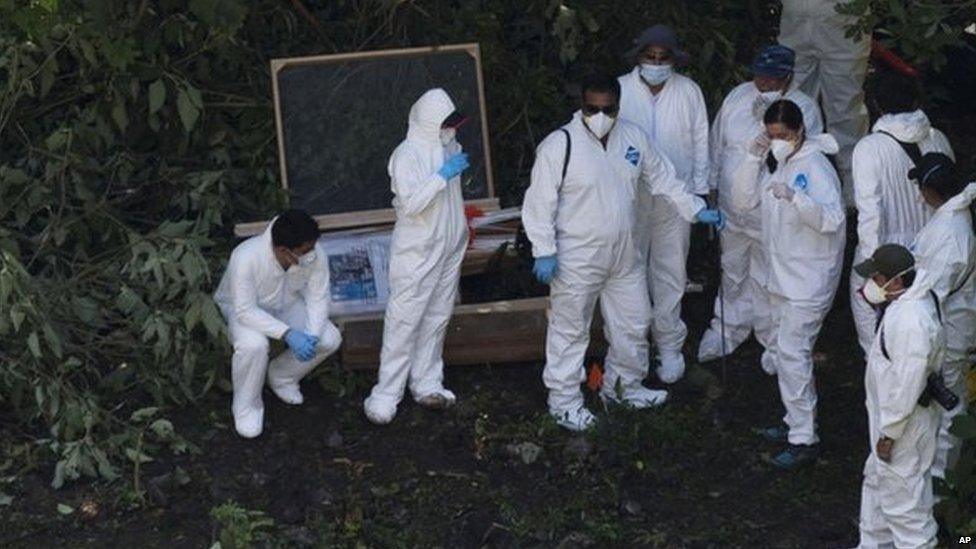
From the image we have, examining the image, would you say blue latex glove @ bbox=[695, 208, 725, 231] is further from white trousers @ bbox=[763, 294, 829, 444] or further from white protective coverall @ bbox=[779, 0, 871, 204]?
white protective coverall @ bbox=[779, 0, 871, 204]

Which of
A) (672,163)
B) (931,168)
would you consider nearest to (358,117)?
(672,163)

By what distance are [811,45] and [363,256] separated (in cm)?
299

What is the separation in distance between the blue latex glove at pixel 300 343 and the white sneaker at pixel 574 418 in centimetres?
128

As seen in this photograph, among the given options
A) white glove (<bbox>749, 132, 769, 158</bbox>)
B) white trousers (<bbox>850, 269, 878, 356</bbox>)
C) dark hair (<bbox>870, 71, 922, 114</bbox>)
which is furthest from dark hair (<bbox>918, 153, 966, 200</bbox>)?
dark hair (<bbox>870, 71, 922, 114</bbox>)

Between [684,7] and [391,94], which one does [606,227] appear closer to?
[391,94]

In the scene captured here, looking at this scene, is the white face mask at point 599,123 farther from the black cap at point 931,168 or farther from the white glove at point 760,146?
the black cap at point 931,168

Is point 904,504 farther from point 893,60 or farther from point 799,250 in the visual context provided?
point 893,60

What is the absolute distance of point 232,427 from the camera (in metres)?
12.2

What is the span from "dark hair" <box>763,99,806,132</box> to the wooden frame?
217 centimetres

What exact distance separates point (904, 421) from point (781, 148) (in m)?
1.93

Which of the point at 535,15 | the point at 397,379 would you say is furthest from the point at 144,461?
the point at 535,15

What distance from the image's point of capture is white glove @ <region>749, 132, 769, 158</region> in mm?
11992

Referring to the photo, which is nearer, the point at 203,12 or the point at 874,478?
the point at 874,478

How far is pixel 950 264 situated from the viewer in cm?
1099
